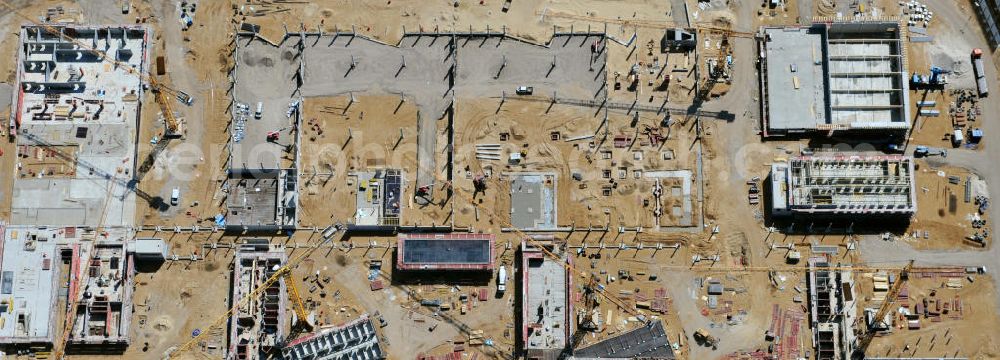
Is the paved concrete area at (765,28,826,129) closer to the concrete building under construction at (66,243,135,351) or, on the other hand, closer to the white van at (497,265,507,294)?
the white van at (497,265,507,294)

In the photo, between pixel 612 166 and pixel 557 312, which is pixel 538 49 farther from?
pixel 557 312

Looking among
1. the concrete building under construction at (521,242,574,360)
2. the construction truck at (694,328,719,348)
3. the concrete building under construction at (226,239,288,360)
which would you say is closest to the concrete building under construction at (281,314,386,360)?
the concrete building under construction at (226,239,288,360)

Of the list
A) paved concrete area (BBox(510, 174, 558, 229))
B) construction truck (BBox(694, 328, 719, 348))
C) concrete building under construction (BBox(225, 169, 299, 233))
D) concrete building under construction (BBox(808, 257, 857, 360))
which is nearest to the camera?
concrete building under construction (BBox(808, 257, 857, 360))

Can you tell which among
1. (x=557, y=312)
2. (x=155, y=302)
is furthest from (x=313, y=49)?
(x=557, y=312)

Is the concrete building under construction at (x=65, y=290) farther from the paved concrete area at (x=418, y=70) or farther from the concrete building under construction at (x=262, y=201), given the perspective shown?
the paved concrete area at (x=418, y=70)

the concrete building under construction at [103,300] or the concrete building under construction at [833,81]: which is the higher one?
the concrete building under construction at [833,81]

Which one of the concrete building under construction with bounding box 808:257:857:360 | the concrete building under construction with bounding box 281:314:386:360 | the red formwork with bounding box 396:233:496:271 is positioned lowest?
the concrete building under construction with bounding box 281:314:386:360

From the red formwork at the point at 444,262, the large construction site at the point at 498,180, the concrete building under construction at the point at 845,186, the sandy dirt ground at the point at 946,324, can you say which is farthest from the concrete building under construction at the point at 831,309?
the red formwork at the point at 444,262
